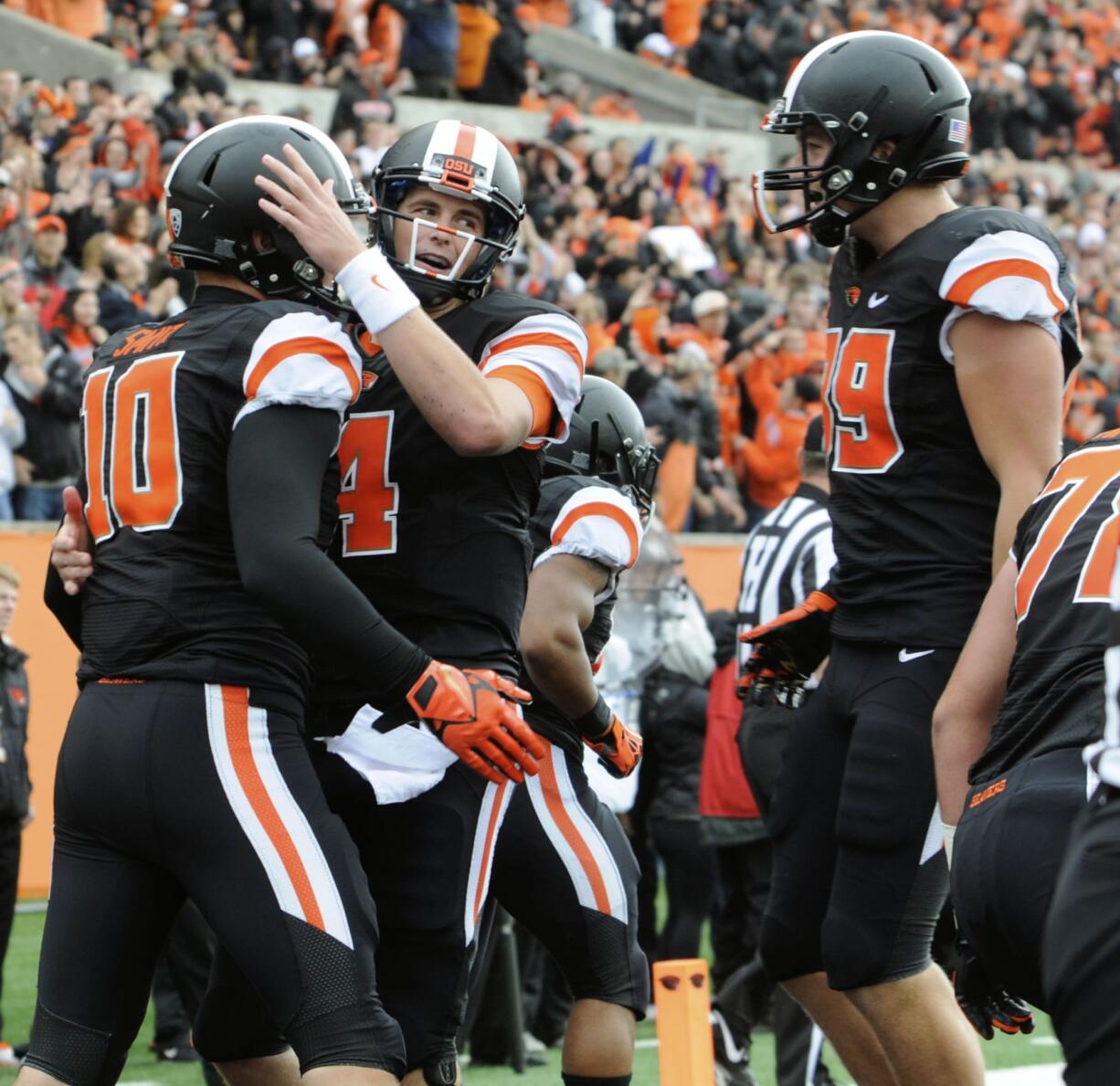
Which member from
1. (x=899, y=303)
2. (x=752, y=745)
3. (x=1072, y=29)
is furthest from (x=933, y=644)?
(x=1072, y=29)

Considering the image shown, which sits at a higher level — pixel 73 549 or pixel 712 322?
pixel 73 549

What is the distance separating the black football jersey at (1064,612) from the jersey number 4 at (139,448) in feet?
4.66

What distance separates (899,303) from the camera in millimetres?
3979

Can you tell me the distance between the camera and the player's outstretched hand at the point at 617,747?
4.52 m

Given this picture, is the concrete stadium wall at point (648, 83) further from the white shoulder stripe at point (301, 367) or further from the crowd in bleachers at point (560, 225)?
the white shoulder stripe at point (301, 367)

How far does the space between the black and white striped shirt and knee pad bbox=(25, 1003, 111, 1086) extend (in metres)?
3.35

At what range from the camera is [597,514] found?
424 cm

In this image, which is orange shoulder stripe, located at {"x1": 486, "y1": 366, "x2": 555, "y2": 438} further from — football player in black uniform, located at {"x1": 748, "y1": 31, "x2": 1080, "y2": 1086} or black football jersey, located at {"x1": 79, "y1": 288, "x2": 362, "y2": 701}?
football player in black uniform, located at {"x1": 748, "y1": 31, "x2": 1080, "y2": 1086}

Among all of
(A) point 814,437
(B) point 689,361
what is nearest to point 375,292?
(A) point 814,437

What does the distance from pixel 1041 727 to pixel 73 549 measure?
174cm

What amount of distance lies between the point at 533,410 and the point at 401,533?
1.09ft

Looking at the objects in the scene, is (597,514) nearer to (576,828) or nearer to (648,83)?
(576,828)

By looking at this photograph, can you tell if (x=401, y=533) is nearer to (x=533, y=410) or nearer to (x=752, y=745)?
(x=533, y=410)

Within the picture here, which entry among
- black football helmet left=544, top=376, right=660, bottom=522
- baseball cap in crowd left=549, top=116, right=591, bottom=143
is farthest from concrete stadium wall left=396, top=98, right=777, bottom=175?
black football helmet left=544, top=376, right=660, bottom=522
